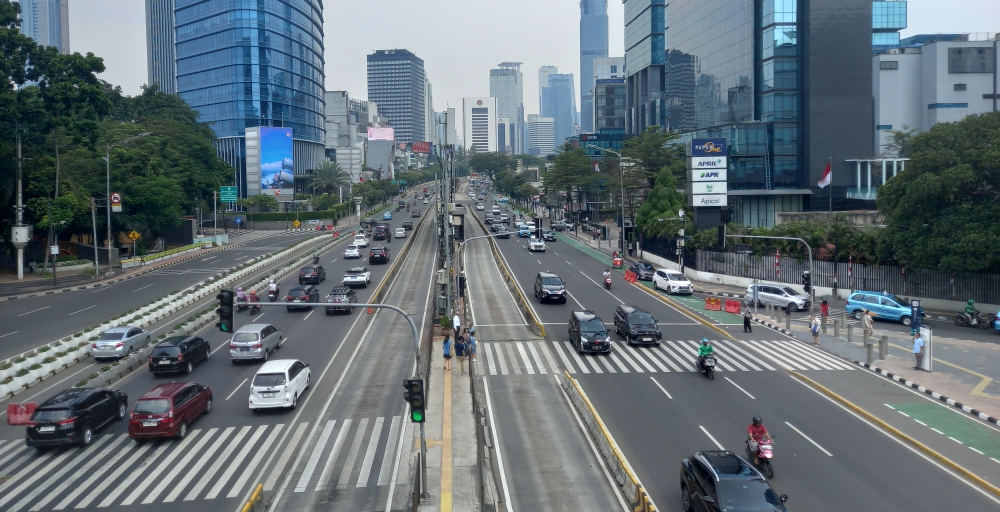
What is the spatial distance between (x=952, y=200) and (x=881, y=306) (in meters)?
6.78

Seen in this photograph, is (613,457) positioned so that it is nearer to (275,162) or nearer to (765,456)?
(765,456)

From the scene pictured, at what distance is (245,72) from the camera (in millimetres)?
140500

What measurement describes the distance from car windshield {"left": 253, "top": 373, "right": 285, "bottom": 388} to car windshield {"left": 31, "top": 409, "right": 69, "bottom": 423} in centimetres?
543

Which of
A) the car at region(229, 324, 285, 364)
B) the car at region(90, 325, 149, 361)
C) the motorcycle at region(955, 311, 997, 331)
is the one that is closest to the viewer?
the car at region(229, 324, 285, 364)

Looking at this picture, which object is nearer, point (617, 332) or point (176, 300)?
point (617, 332)

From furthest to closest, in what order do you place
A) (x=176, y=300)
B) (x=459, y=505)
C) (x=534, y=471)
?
(x=176, y=300)
(x=534, y=471)
(x=459, y=505)

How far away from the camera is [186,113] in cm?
11631

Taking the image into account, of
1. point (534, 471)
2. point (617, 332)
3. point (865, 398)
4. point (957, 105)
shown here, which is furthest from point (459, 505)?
point (957, 105)

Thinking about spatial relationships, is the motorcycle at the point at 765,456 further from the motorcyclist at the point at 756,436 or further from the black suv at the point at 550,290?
the black suv at the point at 550,290

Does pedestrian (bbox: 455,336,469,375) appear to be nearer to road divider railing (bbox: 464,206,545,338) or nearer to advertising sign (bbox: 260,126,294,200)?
road divider railing (bbox: 464,206,545,338)

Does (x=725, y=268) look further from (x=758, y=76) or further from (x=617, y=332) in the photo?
(x=758, y=76)

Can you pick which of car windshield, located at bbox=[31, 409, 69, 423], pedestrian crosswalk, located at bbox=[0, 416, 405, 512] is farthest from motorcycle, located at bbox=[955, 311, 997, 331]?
car windshield, located at bbox=[31, 409, 69, 423]

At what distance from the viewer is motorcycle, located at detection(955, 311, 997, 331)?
3722 cm

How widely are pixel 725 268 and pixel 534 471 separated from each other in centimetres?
4017
